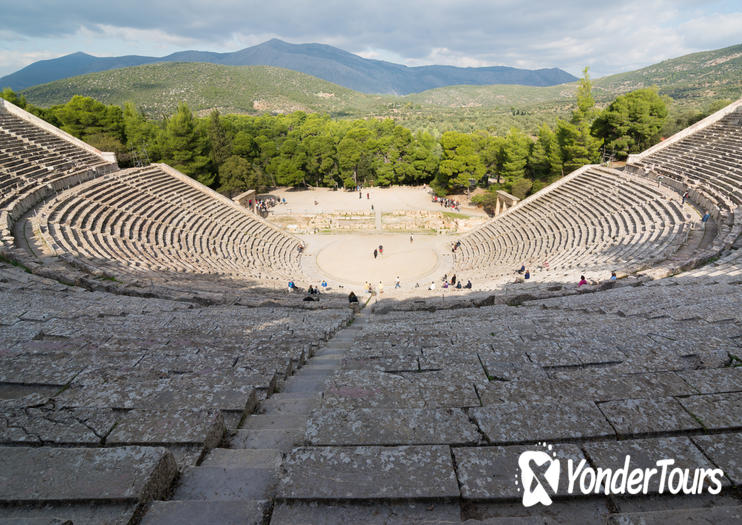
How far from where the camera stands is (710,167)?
21.1 meters

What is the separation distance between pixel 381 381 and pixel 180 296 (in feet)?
27.1

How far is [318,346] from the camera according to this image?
6586 millimetres

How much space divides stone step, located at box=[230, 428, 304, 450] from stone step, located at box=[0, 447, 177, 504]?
2.19 feet

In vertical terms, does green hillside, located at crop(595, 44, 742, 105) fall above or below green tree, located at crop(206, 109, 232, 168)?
above

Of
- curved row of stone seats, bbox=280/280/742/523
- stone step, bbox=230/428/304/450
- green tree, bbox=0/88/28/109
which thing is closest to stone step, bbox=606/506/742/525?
curved row of stone seats, bbox=280/280/742/523

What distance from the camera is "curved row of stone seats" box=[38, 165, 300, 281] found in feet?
51.6

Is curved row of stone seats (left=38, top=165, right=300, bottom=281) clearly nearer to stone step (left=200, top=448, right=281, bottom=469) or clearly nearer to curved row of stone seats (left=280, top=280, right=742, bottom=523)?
stone step (left=200, top=448, right=281, bottom=469)

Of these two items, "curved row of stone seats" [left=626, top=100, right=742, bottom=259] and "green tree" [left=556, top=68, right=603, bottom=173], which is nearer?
"curved row of stone seats" [left=626, top=100, right=742, bottom=259]

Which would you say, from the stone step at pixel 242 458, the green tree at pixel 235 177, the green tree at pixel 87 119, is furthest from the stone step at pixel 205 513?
the green tree at pixel 87 119

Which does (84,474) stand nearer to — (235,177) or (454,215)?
(454,215)

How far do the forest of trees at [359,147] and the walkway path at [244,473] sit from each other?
3269 cm

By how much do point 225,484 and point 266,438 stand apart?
633 millimetres

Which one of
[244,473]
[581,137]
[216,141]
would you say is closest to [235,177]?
[216,141]

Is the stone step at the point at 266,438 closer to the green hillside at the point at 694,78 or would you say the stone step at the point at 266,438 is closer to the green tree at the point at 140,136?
the green tree at the point at 140,136
